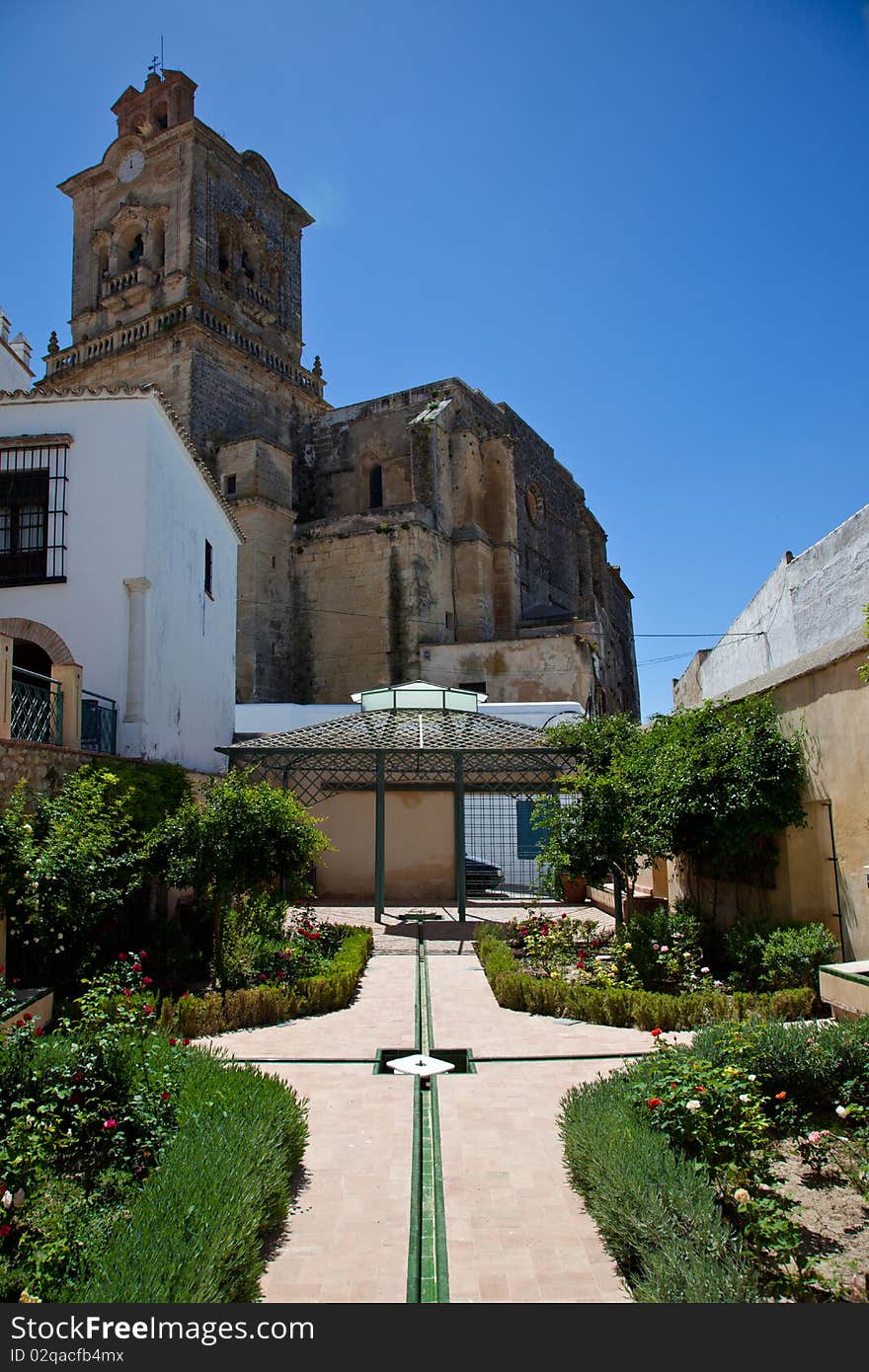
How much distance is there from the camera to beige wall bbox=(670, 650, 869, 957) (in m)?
7.80

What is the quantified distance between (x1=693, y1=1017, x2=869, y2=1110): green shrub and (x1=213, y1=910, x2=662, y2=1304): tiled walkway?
3.94 feet

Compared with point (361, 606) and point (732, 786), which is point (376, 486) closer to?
point (361, 606)

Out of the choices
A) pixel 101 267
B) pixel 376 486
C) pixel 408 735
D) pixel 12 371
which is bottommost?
pixel 408 735

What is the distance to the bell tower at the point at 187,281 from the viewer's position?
1119 inches

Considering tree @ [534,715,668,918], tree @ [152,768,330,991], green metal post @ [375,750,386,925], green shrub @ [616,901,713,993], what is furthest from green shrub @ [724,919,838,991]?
green metal post @ [375,750,386,925]

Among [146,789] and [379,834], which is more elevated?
[146,789]

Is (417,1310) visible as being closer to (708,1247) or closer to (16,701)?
(708,1247)

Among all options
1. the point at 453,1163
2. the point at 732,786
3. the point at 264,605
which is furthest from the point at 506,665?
the point at 453,1163

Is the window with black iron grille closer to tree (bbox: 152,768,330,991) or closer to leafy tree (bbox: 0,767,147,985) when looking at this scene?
leafy tree (bbox: 0,767,147,985)

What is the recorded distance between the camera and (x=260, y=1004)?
8289 millimetres

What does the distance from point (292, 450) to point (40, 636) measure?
21.7m

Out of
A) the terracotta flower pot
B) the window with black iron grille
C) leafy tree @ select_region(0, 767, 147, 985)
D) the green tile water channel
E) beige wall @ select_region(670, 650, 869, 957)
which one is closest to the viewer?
the green tile water channel

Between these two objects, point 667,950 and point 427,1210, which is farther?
point 667,950

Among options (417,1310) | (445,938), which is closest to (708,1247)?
(417,1310)
